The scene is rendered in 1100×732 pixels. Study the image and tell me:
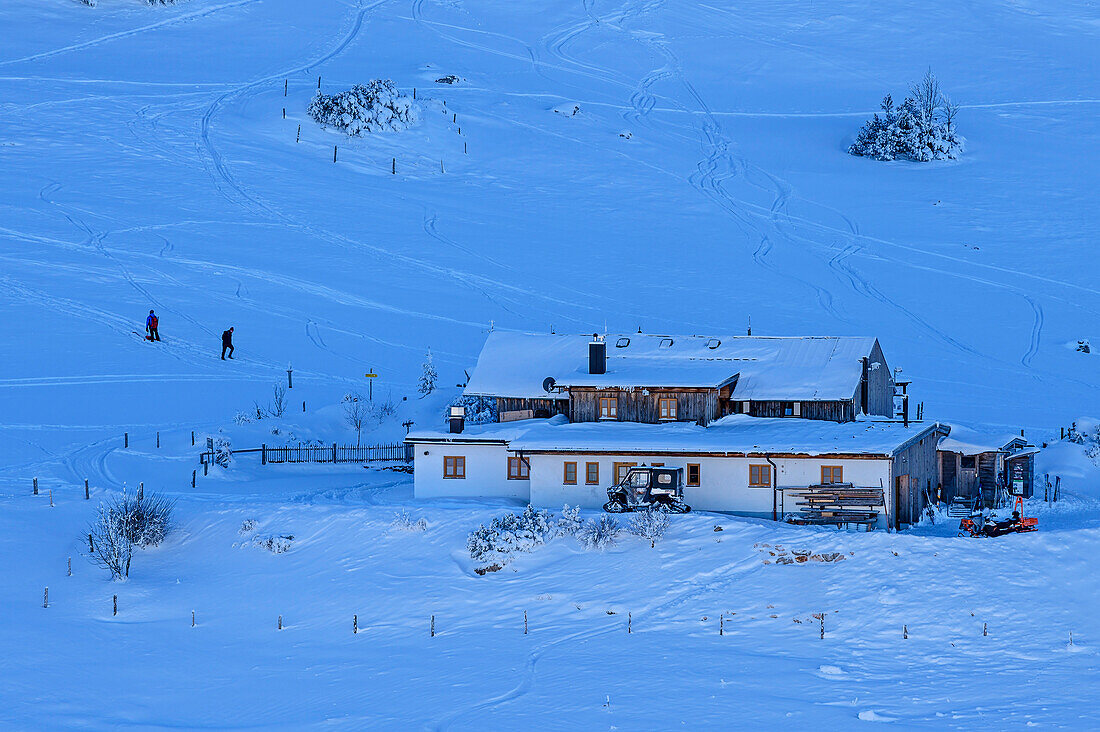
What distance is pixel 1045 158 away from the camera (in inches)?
3063

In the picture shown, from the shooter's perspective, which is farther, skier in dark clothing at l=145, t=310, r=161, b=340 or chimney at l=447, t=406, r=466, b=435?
skier in dark clothing at l=145, t=310, r=161, b=340

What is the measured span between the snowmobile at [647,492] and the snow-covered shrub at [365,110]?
45366 mm

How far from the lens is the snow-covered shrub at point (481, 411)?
133ft

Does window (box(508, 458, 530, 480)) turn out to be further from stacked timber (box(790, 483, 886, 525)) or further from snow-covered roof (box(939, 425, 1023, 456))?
snow-covered roof (box(939, 425, 1023, 456))

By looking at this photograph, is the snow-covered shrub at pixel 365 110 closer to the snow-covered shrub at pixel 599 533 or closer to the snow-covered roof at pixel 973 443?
the snow-covered roof at pixel 973 443

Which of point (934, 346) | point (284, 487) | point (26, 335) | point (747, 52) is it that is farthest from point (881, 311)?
point (747, 52)

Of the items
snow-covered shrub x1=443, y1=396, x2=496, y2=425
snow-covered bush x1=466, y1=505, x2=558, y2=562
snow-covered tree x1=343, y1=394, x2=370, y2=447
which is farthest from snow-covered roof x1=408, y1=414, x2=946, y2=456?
snow-covered tree x1=343, y1=394, x2=370, y2=447

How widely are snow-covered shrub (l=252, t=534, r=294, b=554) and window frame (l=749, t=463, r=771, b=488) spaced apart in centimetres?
1079

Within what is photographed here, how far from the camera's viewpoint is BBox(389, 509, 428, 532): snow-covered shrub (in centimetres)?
3375

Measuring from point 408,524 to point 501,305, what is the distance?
24.1m

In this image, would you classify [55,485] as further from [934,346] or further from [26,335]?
[934,346]

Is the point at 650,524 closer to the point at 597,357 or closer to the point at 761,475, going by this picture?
the point at 761,475

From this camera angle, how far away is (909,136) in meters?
78.7

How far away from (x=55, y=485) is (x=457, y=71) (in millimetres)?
53627
